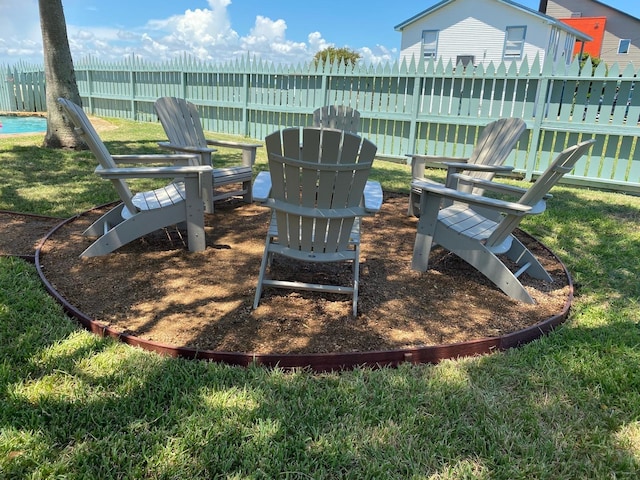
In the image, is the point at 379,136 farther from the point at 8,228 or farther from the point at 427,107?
the point at 8,228

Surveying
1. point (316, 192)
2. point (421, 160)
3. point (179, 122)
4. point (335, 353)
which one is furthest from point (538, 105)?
point (335, 353)

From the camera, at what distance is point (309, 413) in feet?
6.49

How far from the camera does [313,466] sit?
1719 mm

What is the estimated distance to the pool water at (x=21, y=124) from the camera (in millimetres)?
13852

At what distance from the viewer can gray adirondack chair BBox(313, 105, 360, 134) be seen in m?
5.96

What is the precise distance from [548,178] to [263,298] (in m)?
2.06

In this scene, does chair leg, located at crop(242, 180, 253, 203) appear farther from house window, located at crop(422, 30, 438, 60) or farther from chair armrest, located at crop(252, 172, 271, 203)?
house window, located at crop(422, 30, 438, 60)

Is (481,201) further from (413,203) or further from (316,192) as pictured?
(413,203)

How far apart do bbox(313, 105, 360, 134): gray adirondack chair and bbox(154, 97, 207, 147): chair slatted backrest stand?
160 cm

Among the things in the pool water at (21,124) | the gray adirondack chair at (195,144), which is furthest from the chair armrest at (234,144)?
the pool water at (21,124)

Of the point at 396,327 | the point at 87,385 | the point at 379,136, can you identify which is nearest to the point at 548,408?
the point at 396,327

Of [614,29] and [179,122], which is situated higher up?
[614,29]

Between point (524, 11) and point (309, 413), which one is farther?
point (524, 11)

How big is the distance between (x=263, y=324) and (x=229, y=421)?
85cm
